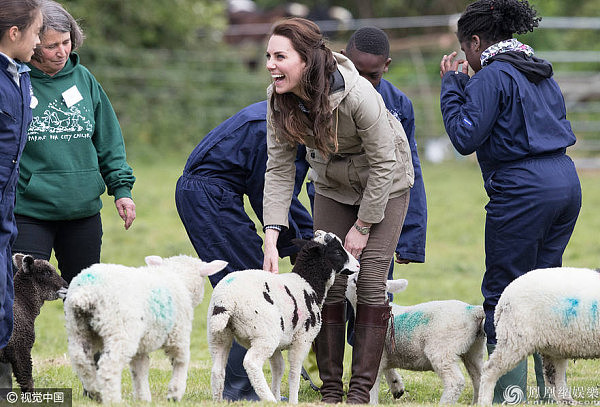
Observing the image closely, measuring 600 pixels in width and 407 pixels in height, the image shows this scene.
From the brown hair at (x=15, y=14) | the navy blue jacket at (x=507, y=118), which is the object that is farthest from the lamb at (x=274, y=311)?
the brown hair at (x=15, y=14)

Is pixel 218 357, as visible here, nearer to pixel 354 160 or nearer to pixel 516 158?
pixel 354 160

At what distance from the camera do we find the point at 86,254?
551cm

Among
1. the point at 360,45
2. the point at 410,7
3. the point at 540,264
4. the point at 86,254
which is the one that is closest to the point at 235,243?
the point at 86,254

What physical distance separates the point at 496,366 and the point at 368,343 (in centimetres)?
78

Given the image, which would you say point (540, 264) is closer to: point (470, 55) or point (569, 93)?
point (470, 55)

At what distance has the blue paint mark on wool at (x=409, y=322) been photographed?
561 centimetres

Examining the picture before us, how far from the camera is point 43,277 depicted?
515 centimetres

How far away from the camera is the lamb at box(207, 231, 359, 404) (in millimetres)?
4652

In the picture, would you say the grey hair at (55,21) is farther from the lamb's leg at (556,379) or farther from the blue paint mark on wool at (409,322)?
the lamb's leg at (556,379)

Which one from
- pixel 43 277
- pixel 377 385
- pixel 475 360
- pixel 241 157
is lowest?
pixel 377 385

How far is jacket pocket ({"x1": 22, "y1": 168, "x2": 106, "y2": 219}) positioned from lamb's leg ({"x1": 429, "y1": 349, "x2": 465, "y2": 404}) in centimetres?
242

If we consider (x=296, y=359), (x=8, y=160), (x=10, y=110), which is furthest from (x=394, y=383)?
(x=10, y=110)

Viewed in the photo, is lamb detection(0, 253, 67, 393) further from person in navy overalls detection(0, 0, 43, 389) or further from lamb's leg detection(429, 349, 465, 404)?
lamb's leg detection(429, 349, 465, 404)

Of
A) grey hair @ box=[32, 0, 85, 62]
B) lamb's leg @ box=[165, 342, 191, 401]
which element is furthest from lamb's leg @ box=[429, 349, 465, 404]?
grey hair @ box=[32, 0, 85, 62]
